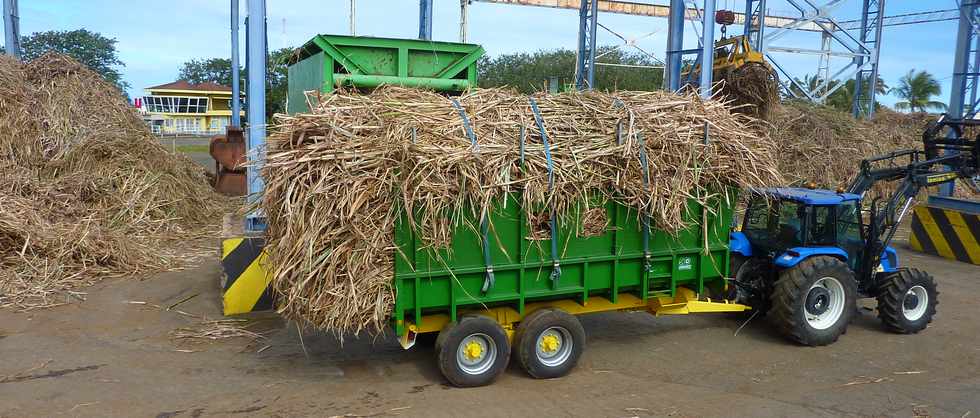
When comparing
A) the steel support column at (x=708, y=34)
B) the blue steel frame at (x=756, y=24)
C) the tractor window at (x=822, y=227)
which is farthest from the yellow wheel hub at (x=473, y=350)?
the blue steel frame at (x=756, y=24)

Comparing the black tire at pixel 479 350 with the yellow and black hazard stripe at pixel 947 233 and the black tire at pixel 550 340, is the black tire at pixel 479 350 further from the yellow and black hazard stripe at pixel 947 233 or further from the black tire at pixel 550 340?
the yellow and black hazard stripe at pixel 947 233

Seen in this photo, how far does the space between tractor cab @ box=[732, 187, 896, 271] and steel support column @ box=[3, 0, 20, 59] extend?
16.0 m

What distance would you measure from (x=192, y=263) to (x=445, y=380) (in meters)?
6.24

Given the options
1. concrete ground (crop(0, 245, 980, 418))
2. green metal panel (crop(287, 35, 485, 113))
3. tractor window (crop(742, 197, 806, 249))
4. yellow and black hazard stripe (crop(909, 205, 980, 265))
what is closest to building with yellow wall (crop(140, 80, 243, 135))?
green metal panel (crop(287, 35, 485, 113))

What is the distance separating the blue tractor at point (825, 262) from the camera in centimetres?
721

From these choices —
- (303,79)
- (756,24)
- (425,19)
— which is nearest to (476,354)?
(303,79)

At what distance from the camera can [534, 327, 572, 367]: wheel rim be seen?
623cm

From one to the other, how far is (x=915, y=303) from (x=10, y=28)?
18.4 metres

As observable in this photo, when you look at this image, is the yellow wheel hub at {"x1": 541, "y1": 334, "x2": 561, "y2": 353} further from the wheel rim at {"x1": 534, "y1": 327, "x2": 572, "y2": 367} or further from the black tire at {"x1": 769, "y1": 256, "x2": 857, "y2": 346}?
the black tire at {"x1": 769, "y1": 256, "x2": 857, "y2": 346}

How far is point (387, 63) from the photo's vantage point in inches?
356

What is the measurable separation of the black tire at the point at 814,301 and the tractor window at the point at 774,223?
0.39 meters

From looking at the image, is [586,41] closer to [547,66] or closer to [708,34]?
[708,34]

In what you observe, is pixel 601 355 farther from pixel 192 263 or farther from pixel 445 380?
pixel 192 263

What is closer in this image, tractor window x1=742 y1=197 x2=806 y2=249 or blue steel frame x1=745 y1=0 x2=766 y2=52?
tractor window x1=742 y1=197 x2=806 y2=249
